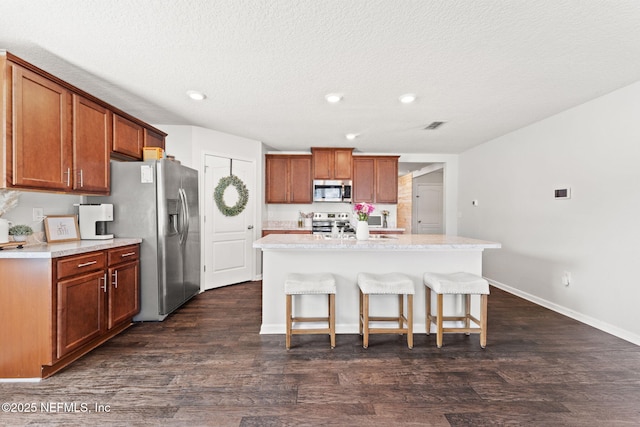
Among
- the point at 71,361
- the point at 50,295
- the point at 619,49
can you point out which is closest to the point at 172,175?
the point at 50,295

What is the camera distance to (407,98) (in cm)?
299

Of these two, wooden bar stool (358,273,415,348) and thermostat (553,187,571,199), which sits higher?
thermostat (553,187,571,199)

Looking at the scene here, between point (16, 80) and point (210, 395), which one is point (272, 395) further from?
point (16, 80)

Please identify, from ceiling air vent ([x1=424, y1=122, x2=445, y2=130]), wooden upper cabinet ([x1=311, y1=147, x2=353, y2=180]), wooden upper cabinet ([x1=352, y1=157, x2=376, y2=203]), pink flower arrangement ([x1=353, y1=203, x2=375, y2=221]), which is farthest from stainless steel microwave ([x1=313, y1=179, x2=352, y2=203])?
pink flower arrangement ([x1=353, y1=203, x2=375, y2=221])

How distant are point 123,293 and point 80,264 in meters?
0.62

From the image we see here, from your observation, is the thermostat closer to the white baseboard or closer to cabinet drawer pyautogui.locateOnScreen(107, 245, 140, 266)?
the white baseboard

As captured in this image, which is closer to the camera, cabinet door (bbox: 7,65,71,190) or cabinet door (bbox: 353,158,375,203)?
cabinet door (bbox: 7,65,71,190)

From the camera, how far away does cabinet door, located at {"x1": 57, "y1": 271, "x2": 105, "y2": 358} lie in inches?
81.4

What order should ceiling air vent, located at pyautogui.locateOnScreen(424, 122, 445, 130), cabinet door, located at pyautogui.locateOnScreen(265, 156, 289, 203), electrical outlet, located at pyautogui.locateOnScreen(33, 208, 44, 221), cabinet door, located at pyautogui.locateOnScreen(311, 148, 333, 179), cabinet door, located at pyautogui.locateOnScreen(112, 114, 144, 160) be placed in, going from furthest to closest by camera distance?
cabinet door, located at pyautogui.locateOnScreen(265, 156, 289, 203)
cabinet door, located at pyautogui.locateOnScreen(311, 148, 333, 179)
ceiling air vent, located at pyautogui.locateOnScreen(424, 122, 445, 130)
cabinet door, located at pyautogui.locateOnScreen(112, 114, 144, 160)
electrical outlet, located at pyautogui.locateOnScreen(33, 208, 44, 221)

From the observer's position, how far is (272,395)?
185 cm

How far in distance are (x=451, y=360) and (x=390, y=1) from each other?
101 inches

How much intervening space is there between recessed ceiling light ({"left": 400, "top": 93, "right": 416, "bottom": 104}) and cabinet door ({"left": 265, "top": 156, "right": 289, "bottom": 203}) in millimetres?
2825

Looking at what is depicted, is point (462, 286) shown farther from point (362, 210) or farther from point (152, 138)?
point (152, 138)

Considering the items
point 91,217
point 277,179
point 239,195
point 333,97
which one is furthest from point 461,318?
point 277,179
